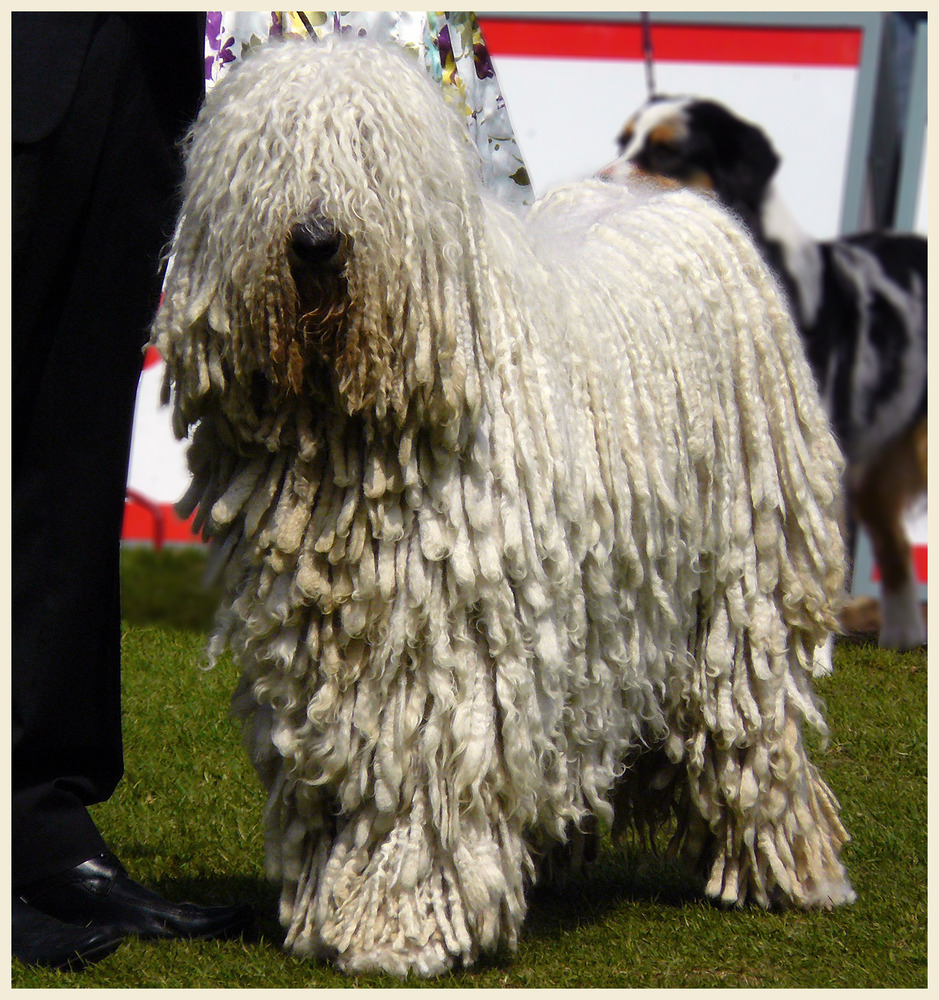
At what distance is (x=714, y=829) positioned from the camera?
3.38 m

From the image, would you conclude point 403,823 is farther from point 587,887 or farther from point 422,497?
point 587,887

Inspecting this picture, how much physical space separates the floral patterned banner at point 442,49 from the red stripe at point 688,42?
10.2 feet

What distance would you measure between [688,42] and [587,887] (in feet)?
13.6

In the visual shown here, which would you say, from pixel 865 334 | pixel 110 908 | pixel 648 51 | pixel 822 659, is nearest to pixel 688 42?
pixel 648 51

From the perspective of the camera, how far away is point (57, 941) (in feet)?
9.82

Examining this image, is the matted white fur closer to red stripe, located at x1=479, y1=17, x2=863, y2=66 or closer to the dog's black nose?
the dog's black nose

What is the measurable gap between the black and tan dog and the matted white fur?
3101 mm

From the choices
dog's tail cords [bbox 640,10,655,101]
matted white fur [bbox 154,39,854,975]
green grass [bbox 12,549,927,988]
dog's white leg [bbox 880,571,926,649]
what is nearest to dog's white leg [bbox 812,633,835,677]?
matted white fur [bbox 154,39,854,975]

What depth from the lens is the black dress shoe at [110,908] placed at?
10.2 feet

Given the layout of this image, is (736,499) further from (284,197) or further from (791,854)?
(284,197)

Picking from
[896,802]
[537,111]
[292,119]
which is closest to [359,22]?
[292,119]

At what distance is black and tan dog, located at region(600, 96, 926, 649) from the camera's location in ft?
20.2

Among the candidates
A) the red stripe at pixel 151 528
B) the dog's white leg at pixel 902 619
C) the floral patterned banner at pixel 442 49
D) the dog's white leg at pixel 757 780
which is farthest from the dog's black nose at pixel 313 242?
the dog's white leg at pixel 902 619

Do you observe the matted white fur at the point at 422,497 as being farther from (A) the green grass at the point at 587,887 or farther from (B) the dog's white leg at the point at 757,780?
(A) the green grass at the point at 587,887
